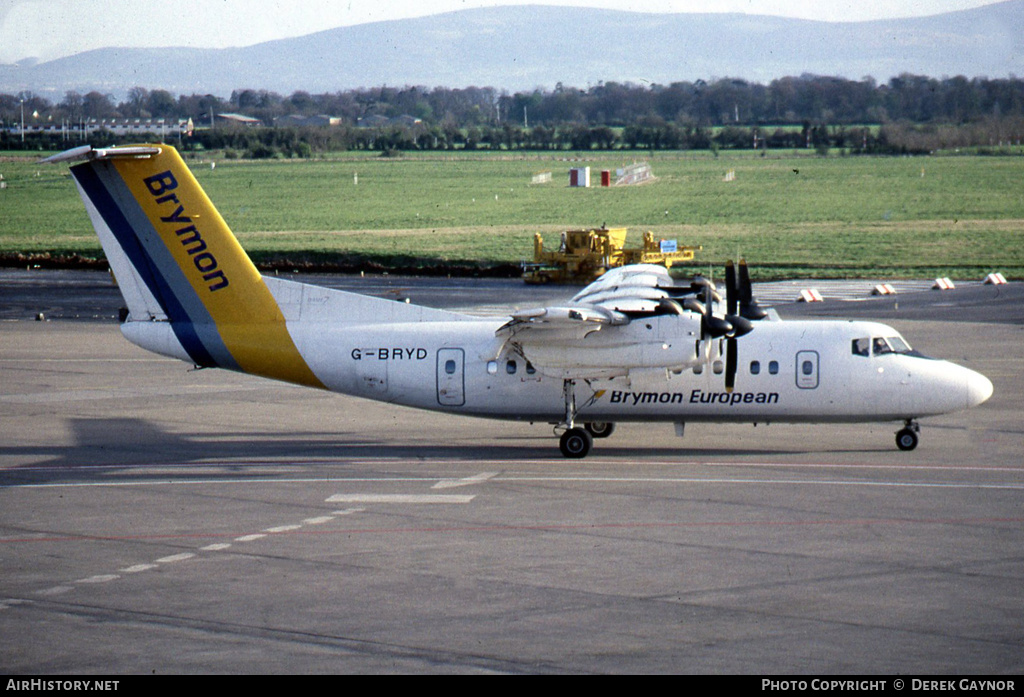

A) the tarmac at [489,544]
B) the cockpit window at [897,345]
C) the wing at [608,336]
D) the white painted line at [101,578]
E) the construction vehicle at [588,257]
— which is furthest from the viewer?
the construction vehicle at [588,257]

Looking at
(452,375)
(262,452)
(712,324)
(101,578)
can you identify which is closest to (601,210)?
(452,375)

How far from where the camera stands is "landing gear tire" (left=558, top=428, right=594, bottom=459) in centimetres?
2608

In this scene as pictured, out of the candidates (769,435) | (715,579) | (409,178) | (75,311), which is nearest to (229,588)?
(715,579)

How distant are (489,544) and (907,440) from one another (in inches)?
472

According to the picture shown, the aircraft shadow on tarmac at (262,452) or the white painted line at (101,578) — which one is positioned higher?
the white painted line at (101,578)

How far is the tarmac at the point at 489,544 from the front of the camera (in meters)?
14.3

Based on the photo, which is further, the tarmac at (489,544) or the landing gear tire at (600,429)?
the landing gear tire at (600,429)

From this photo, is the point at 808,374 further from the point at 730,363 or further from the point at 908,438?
the point at 908,438

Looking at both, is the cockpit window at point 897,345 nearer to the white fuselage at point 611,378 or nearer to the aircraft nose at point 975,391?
the white fuselage at point 611,378

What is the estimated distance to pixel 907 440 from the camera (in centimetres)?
2655

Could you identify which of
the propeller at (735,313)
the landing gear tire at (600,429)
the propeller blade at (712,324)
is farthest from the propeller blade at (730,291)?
the landing gear tire at (600,429)

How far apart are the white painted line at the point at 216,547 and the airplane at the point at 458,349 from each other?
25.9ft

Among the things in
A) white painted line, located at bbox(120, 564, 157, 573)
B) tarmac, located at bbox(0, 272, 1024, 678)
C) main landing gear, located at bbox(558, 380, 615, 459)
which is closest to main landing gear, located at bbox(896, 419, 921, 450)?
tarmac, located at bbox(0, 272, 1024, 678)
